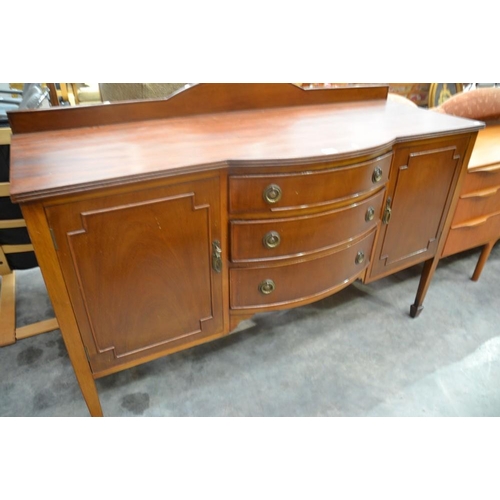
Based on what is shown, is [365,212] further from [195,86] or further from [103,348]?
[103,348]

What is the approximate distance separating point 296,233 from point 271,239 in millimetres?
73

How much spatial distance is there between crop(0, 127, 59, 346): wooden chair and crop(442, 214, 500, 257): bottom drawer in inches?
64.3

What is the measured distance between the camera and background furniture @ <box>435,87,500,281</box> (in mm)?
1423

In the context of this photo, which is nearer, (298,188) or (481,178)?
(298,188)

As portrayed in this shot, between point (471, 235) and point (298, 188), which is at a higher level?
point (298, 188)

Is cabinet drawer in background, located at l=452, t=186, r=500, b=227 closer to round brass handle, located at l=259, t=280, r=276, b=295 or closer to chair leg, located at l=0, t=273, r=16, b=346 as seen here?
round brass handle, located at l=259, t=280, r=276, b=295

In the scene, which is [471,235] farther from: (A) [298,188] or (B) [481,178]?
(A) [298,188]

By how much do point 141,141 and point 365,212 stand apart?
2.19 feet

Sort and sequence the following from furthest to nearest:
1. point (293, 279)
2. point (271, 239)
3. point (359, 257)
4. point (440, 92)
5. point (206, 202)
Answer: point (440, 92), point (359, 257), point (293, 279), point (271, 239), point (206, 202)

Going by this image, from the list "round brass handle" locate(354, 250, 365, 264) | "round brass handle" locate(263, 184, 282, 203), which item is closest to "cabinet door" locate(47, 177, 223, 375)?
"round brass handle" locate(263, 184, 282, 203)

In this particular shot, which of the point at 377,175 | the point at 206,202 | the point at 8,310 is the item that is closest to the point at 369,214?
the point at 377,175

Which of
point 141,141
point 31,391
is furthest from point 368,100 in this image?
point 31,391

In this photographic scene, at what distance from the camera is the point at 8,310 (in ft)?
5.16

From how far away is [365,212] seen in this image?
1118 mm
